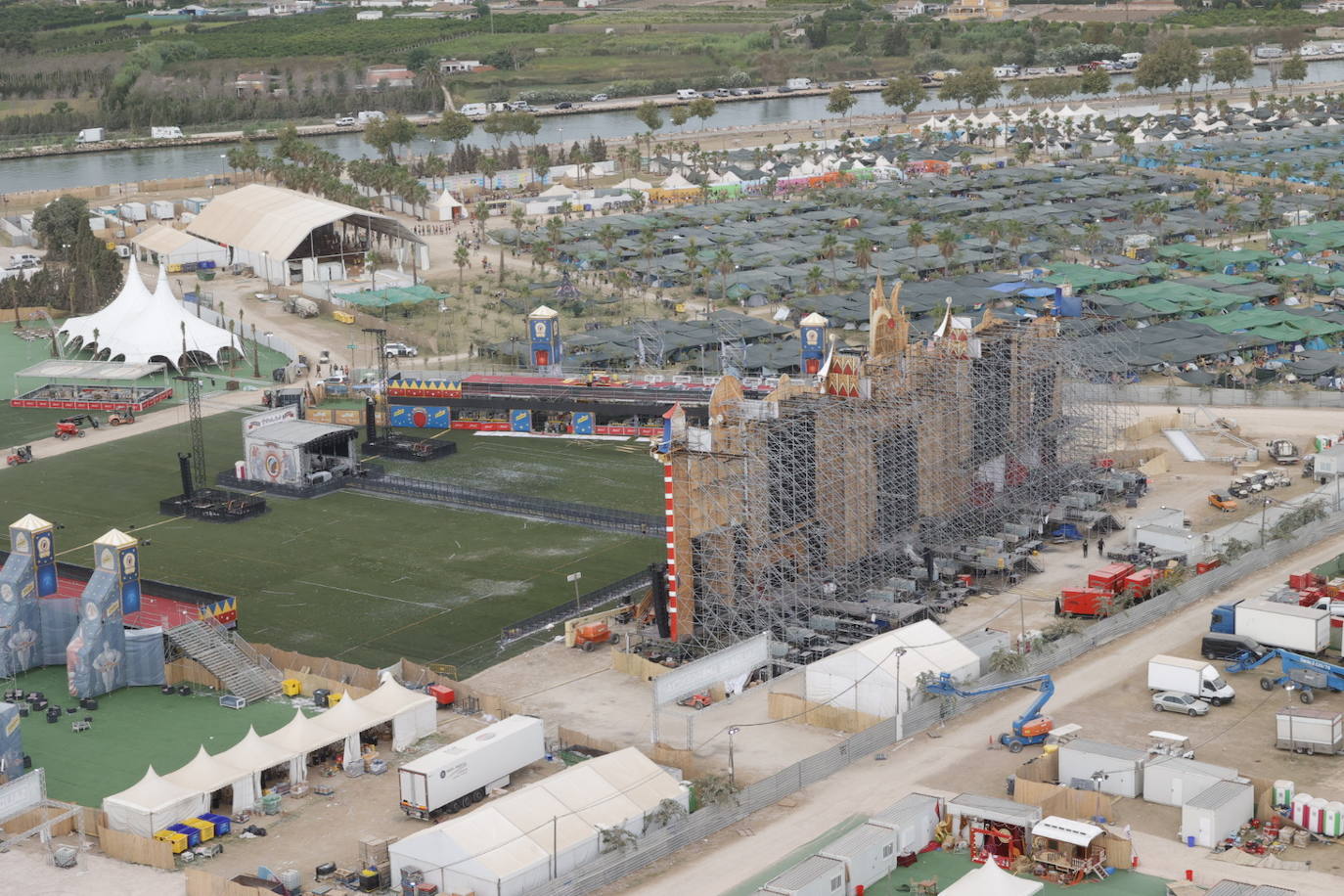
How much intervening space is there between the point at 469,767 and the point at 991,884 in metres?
15.4

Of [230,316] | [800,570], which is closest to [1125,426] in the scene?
[800,570]

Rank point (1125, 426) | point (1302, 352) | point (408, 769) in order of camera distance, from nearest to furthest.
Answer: point (408, 769) → point (1125, 426) → point (1302, 352)

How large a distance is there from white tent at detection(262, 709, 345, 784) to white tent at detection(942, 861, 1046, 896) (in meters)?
19.5

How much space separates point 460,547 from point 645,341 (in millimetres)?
33245

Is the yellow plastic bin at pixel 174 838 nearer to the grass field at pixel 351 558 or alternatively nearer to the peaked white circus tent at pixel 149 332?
the grass field at pixel 351 558

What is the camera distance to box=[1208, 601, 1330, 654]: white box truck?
63.2m

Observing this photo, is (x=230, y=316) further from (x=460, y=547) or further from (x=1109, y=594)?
(x=1109, y=594)

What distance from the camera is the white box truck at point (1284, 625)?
2486 inches

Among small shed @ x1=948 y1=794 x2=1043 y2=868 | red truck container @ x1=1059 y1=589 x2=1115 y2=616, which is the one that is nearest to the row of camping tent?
small shed @ x1=948 y1=794 x2=1043 y2=868

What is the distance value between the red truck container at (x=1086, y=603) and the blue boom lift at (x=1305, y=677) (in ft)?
22.5

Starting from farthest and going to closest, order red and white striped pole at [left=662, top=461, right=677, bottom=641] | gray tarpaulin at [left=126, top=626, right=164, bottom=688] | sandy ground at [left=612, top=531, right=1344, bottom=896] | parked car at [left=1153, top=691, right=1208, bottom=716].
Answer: red and white striped pole at [left=662, top=461, right=677, bottom=641]
gray tarpaulin at [left=126, top=626, right=164, bottom=688]
parked car at [left=1153, top=691, right=1208, bottom=716]
sandy ground at [left=612, top=531, right=1344, bottom=896]

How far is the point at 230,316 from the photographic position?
125 metres

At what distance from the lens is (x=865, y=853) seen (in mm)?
48312

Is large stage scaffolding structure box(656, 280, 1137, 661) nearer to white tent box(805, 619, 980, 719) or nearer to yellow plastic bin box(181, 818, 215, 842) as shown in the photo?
white tent box(805, 619, 980, 719)
